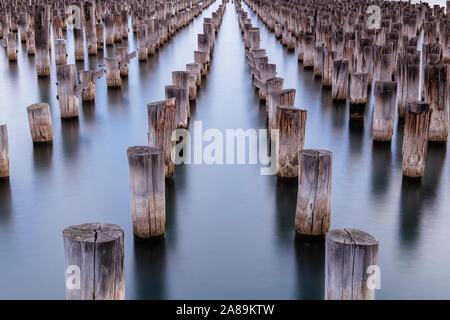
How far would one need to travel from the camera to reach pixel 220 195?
7.56 metres

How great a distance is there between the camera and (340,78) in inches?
454

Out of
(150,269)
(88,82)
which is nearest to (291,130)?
(150,269)

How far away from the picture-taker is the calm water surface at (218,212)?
17.8 ft

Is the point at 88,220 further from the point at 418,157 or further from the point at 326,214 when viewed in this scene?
the point at 418,157

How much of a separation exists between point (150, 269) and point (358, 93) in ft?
20.5

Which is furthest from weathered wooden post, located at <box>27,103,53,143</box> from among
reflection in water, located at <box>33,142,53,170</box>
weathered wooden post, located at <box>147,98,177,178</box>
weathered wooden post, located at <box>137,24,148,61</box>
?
weathered wooden post, located at <box>137,24,148,61</box>

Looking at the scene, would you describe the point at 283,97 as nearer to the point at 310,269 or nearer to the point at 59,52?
the point at 310,269

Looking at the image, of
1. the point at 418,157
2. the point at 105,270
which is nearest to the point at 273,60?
the point at 418,157

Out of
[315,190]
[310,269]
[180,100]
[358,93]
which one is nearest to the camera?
[310,269]

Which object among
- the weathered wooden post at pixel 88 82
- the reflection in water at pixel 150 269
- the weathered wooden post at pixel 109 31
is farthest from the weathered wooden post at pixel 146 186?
the weathered wooden post at pixel 109 31

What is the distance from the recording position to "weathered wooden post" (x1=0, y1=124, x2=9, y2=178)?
284 inches

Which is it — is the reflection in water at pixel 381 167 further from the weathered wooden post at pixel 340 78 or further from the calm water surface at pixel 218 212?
the weathered wooden post at pixel 340 78

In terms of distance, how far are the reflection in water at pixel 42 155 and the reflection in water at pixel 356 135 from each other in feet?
14.7
